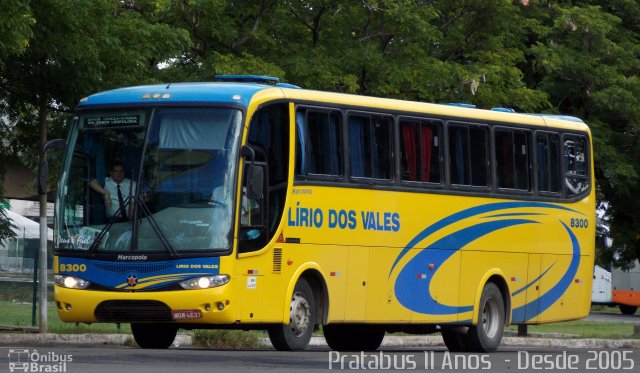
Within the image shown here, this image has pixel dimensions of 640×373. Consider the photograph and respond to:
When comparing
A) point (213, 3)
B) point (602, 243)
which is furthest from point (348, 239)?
point (602, 243)

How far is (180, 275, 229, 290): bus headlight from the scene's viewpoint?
17422 millimetres

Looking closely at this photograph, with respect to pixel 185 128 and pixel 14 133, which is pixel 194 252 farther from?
pixel 14 133

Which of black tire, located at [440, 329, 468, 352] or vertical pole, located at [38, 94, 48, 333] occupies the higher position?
vertical pole, located at [38, 94, 48, 333]

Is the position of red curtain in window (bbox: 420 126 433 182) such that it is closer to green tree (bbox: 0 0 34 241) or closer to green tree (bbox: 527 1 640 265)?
green tree (bbox: 0 0 34 241)

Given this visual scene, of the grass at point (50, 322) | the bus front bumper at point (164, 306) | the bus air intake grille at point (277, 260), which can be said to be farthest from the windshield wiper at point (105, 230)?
the grass at point (50, 322)

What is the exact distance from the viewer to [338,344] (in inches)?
882

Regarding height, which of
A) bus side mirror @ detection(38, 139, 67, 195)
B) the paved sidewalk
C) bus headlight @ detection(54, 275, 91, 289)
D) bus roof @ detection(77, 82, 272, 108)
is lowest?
the paved sidewalk

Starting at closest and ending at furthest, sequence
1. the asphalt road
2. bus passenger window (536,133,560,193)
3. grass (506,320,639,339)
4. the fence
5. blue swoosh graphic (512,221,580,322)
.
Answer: the asphalt road → blue swoosh graphic (512,221,580,322) → bus passenger window (536,133,560,193) → the fence → grass (506,320,639,339)

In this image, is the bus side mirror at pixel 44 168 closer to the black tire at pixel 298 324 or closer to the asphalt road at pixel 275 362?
the asphalt road at pixel 275 362

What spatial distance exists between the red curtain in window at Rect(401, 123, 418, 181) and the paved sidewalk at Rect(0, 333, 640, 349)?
391cm

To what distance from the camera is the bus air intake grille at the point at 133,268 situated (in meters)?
17.5

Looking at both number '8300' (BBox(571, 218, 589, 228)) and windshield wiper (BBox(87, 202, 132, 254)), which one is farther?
number '8300' (BBox(571, 218, 589, 228))

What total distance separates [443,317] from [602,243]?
58.8 ft

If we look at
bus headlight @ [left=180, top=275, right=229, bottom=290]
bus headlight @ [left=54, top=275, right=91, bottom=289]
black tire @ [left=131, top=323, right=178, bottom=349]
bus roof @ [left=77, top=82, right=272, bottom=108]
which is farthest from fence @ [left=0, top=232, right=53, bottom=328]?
bus headlight @ [left=180, top=275, right=229, bottom=290]
